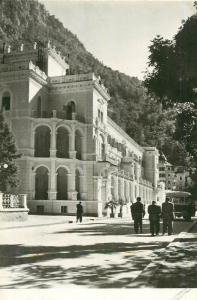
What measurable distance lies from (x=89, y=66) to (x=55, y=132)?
130ft

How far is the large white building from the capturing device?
4112 cm

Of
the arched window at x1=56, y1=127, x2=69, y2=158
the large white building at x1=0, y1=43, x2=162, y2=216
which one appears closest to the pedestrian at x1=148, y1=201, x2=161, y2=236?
the large white building at x1=0, y1=43, x2=162, y2=216

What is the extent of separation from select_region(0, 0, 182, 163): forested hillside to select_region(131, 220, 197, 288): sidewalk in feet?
171

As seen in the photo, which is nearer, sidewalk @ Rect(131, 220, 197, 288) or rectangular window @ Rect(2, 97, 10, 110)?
sidewalk @ Rect(131, 220, 197, 288)

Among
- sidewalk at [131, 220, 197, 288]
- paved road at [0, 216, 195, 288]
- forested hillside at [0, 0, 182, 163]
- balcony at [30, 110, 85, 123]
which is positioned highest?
forested hillside at [0, 0, 182, 163]

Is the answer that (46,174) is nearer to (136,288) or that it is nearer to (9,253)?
(9,253)

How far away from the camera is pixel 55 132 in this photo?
4134cm

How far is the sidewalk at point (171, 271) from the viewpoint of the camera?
7.48 m

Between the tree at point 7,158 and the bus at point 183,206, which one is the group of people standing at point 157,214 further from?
the tree at point 7,158

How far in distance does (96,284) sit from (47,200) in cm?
3363

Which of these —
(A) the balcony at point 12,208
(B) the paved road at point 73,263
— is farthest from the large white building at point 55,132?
(B) the paved road at point 73,263

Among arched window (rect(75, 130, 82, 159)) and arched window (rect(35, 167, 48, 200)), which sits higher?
arched window (rect(75, 130, 82, 159))

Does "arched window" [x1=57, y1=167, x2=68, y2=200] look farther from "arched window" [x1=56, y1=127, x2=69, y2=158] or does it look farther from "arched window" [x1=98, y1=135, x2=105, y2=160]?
"arched window" [x1=98, y1=135, x2=105, y2=160]

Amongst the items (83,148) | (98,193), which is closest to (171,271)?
(98,193)
